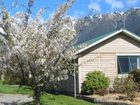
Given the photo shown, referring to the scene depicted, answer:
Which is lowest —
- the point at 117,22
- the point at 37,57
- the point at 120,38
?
the point at 37,57

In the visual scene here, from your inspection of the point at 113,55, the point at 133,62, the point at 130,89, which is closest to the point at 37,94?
the point at 130,89

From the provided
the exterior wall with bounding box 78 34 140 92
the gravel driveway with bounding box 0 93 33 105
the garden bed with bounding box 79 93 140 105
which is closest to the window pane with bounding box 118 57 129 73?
the exterior wall with bounding box 78 34 140 92

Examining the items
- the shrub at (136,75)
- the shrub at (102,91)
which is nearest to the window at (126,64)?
the shrub at (136,75)

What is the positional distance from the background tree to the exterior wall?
1303 centimetres

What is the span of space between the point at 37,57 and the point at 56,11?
165 centimetres

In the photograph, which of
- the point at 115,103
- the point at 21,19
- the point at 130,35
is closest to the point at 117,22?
the point at 130,35

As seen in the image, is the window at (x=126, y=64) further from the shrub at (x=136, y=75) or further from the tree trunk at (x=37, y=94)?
the tree trunk at (x=37, y=94)

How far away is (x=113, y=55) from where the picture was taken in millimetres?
27844

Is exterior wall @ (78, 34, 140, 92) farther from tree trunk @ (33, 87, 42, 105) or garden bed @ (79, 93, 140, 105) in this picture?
tree trunk @ (33, 87, 42, 105)

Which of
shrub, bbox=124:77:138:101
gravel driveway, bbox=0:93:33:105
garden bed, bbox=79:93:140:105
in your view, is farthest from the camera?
shrub, bbox=124:77:138:101

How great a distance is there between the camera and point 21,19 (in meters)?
14.4

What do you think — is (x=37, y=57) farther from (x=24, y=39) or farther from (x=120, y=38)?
(x=120, y=38)

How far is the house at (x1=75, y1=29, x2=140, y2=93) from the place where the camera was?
89.7 feet

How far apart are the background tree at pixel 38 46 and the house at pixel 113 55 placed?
1285 centimetres
